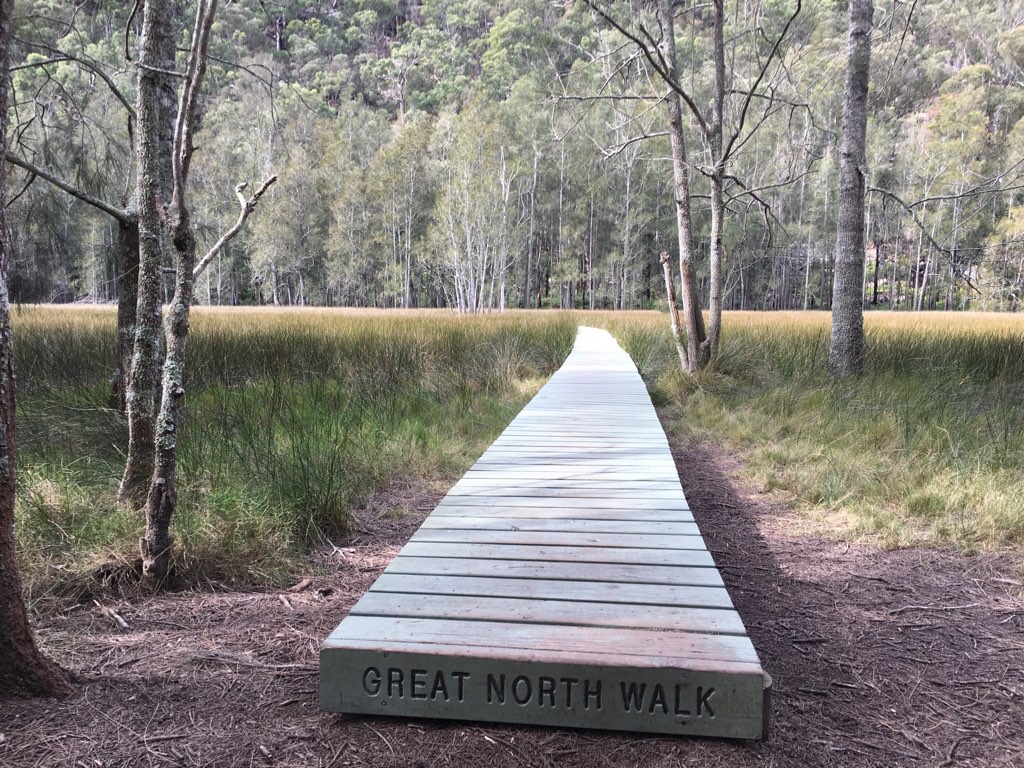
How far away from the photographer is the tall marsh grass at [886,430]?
3219 millimetres

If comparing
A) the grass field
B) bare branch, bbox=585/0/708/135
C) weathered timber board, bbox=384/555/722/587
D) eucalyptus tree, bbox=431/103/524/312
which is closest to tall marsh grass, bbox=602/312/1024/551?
the grass field

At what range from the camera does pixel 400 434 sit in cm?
488

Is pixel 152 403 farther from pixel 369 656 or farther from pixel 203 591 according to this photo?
pixel 369 656

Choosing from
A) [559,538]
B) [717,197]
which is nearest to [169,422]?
[559,538]

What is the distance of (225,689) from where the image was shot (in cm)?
165

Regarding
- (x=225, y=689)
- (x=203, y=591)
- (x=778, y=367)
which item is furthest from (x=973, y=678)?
(x=778, y=367)

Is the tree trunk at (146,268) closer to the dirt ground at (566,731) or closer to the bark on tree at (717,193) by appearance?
the dirt ground at (566,731)

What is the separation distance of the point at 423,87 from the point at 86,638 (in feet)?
203

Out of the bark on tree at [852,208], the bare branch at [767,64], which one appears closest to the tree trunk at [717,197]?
the bare branch at [767,64]

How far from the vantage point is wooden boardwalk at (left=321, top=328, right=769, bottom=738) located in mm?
1382

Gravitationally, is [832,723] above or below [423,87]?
below

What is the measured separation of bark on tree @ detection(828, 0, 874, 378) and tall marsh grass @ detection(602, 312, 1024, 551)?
34 centimetres

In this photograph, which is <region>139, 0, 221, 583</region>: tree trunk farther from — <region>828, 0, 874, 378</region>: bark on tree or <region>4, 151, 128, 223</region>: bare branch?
<region>828, 0, 874, 378</region>: bark on tree

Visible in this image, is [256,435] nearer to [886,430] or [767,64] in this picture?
[886,430]
